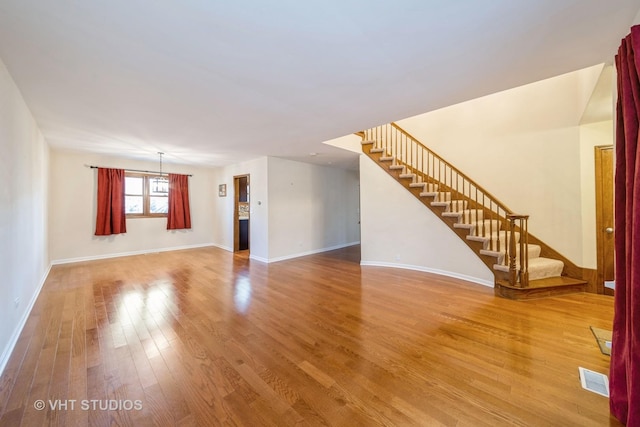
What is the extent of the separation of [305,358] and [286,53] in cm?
240

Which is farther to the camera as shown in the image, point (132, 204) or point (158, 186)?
point (158, 186)

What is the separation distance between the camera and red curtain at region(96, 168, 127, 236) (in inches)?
220

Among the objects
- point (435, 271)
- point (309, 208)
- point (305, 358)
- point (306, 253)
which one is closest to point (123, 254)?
point (306, 253)

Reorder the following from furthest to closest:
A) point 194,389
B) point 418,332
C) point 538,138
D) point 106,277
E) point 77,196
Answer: point 77,196, point 106,277, point 538,138, point 418,332, point 194,389

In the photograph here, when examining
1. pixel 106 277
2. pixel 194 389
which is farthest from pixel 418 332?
pixel 106 277

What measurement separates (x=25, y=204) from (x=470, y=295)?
18.6ft

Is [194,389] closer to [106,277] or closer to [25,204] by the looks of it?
[25,204]

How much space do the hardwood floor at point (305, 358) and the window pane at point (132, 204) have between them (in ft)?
9.27

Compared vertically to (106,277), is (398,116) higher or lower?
higher

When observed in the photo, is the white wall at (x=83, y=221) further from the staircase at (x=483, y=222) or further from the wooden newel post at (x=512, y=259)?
the wooden newel post at (x=512, y=259)

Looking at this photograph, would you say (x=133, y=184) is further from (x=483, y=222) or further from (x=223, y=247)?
(x=483, y=222)

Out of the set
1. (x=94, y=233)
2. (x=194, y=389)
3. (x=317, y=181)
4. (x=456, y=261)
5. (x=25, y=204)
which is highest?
(x=317, y=181)

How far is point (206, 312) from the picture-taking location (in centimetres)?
286

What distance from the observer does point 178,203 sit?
22.2ft
